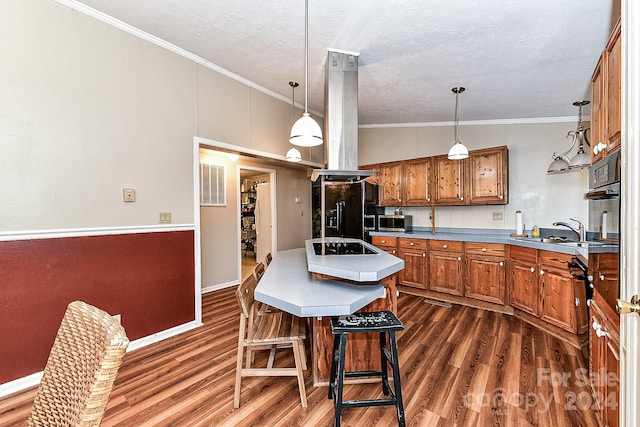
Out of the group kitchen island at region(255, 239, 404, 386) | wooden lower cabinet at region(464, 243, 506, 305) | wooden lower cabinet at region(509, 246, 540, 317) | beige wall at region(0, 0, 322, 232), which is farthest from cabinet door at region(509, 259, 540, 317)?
beige wall at region(0, 0, 322, 232)

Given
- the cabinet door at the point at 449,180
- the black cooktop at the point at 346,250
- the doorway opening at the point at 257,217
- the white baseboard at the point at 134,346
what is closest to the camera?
the white baseboard at the point at 134,346

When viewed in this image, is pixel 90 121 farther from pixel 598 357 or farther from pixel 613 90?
pixel 598 357

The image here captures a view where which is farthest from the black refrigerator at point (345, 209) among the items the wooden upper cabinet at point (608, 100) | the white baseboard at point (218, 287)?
the wooden upper cabinet at point (608, 100)

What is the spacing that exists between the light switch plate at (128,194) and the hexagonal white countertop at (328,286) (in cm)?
138

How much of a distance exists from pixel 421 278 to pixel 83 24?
4.37 meters

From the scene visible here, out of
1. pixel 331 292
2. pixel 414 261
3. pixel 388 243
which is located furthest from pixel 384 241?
pixel 331 292

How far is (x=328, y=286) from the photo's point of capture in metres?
1.79

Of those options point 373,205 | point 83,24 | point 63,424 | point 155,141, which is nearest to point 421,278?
point 373,205

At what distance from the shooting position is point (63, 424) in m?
0.70

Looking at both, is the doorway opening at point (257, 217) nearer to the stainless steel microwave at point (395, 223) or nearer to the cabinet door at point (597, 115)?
the stainless steel microwave at point (395, 223)

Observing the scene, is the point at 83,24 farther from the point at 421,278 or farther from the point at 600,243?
the point at 421,278

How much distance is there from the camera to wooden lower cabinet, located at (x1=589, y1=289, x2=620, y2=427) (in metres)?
1.20

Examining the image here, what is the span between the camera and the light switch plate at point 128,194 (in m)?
2.41

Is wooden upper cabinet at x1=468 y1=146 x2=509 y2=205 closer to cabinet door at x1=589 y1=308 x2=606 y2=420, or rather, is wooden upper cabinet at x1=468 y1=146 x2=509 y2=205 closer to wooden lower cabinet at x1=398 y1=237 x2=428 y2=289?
wooden lower cabinet at x1=398 y1=237 x2=428 y2=289
